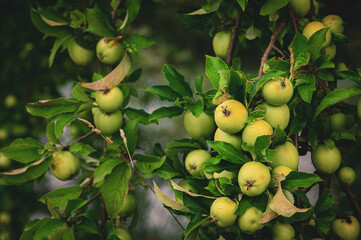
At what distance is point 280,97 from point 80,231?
58 cm

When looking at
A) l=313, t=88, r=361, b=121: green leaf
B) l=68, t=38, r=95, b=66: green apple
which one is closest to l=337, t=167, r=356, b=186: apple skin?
l=313, t=88, r=361, b=121: green leaf

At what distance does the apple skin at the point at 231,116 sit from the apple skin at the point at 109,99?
1.09ft

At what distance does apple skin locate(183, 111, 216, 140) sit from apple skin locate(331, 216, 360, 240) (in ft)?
1.19

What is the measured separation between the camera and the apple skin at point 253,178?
57 cm

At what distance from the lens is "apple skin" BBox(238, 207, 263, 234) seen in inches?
23.1

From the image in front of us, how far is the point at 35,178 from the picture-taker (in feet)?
3.09

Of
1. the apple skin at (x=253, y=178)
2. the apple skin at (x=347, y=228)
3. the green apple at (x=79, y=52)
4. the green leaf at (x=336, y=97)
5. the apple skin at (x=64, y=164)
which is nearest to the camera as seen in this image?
the apple skin at (x=253, y=178)

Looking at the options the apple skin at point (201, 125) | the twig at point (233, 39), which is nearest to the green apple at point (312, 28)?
the twig at point (233, 39)

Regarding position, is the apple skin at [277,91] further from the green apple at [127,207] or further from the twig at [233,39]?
the green apple at [127,207]

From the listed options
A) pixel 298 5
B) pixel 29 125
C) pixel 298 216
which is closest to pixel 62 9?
pixel 29 125

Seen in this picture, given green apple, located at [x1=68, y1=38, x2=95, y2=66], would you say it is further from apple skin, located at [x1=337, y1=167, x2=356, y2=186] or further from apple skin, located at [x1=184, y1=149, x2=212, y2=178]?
apple skin, located at [x1=337, y1=167, x2=356, y2=186]

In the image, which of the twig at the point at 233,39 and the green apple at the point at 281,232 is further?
the twig at the point at 233,39

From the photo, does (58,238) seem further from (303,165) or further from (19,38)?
(19,38)

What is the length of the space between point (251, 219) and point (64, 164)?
52 centimetres
